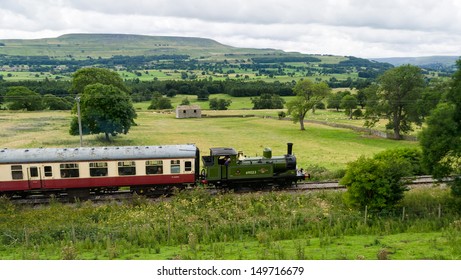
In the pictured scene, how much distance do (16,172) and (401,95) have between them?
2061 inches

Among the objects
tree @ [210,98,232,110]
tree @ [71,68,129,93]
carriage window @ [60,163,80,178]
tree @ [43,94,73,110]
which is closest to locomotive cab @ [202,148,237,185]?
carriage window @ [60,163,80,178]

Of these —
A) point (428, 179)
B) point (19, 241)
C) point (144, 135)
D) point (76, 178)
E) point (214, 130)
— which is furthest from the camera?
point (214, 130)

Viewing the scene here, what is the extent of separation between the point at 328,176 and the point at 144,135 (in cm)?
3332

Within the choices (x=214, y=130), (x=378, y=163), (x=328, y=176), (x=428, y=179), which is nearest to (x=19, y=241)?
(x=378, y=163)

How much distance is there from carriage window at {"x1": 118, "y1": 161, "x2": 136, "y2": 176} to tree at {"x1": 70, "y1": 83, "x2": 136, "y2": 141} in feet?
82.9

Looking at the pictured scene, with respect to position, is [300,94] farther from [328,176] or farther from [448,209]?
[448,209]

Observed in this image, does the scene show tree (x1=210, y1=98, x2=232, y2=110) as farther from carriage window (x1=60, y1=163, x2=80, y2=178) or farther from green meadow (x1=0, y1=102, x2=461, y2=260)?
carriage window (x1=60, y1=163, x2=80, y2=178)

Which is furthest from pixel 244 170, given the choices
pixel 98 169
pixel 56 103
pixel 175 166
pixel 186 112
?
pixel 56 103

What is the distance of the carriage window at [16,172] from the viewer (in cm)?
2556

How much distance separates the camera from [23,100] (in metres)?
83.1

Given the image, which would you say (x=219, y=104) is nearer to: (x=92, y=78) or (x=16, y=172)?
(x=92, y=78)

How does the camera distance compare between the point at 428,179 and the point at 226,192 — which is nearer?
the point at 226,192

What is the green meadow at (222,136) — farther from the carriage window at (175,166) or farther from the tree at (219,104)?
the tree at (219,104)

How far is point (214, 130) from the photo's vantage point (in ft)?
216
